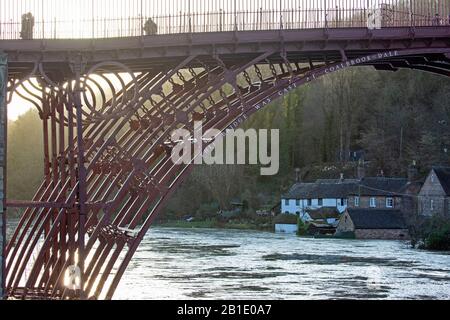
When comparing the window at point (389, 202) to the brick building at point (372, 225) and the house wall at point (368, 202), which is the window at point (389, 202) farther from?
the brick building at point (372, 225)

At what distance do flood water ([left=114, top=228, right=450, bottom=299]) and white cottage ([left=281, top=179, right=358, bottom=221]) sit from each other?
12.6m

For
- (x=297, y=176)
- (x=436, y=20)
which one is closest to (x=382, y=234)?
(x=297, y=176)

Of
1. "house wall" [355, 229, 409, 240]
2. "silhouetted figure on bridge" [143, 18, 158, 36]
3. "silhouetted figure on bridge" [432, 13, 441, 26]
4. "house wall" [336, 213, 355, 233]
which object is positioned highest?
"silhouetted figure on bridge" [432, 13, 441, 26]

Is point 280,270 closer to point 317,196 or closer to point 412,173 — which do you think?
point 412,173

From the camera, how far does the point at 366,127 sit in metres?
80.1

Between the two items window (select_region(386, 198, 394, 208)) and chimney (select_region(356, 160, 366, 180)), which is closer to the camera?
window (select_region(386, 198, 394, 208))

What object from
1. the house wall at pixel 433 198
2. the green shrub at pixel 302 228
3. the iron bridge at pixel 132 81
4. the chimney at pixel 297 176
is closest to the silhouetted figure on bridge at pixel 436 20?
the iron bridge at pixel 132 81

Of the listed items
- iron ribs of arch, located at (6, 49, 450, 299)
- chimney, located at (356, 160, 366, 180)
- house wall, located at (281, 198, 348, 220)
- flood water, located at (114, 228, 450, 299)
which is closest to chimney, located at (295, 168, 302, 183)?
house wall, located at (281, 198, 348, 220)

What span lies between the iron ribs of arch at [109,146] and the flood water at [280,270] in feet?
30.7

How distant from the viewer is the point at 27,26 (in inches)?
832

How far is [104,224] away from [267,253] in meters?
29.6

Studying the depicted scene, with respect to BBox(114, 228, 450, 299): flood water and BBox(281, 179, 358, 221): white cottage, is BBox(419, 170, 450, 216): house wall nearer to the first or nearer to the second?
BBox(281, 179, 358, 221): white cottage

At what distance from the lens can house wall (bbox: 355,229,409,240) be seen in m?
63.1
